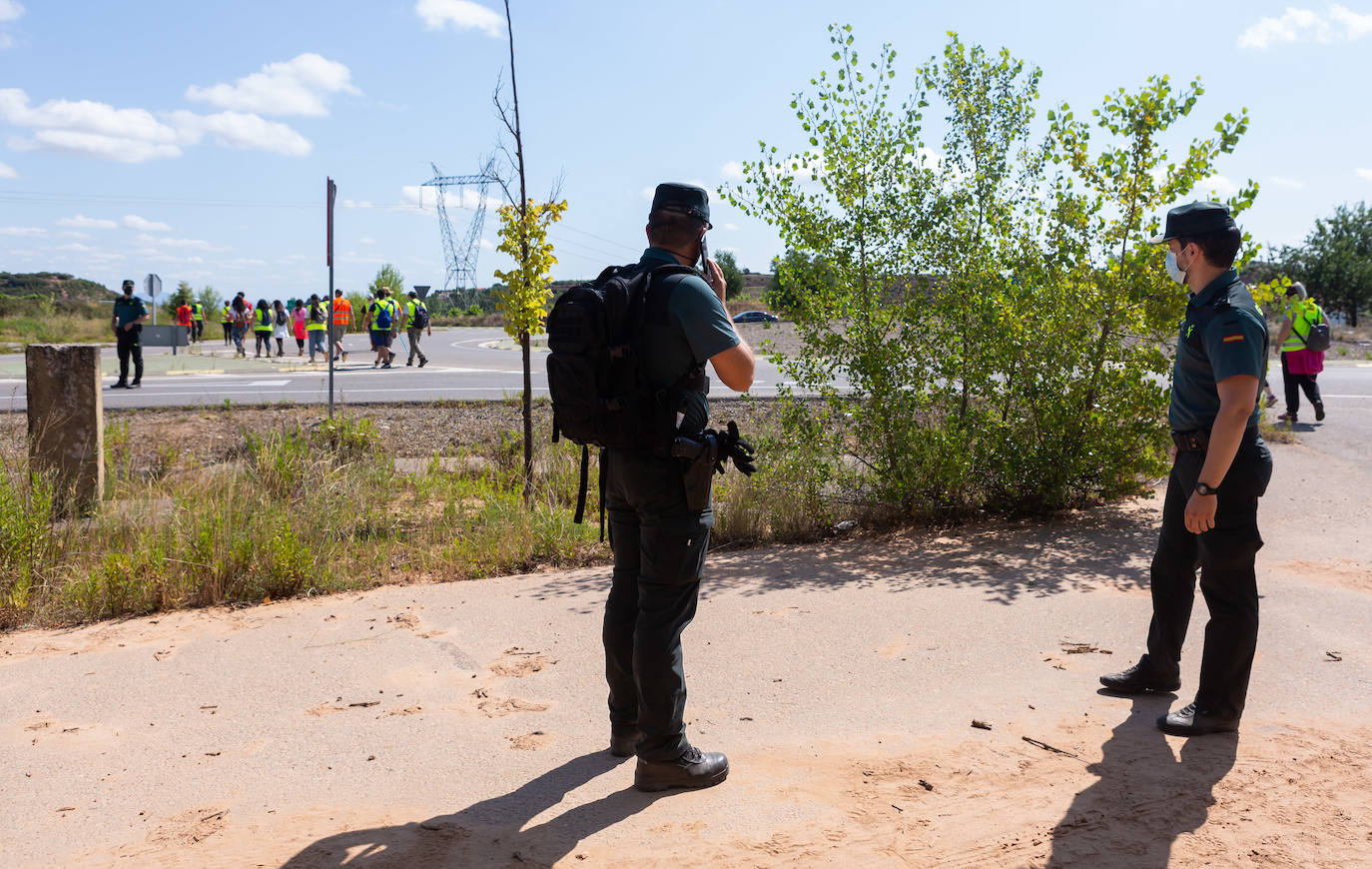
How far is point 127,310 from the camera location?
608 inches

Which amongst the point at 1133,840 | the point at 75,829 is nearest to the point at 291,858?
the point at 75,829

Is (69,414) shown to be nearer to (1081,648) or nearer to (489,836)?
(489,836)

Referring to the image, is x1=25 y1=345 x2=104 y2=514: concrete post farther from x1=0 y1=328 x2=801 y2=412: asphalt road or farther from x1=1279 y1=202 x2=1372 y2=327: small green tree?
x1=1279 y1=202 x2=1372 y2=327: small green tree

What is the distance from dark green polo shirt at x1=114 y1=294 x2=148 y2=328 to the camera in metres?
15.5

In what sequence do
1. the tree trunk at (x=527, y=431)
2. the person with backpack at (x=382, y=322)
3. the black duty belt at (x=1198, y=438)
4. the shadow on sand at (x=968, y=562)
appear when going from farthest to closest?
the person with backpack at (x=382, y=322) < the tree trunk at (x=527, y=431) < the shadow on sand at (x=968, y=562) < the black duty belt at (x=1198, y=438)

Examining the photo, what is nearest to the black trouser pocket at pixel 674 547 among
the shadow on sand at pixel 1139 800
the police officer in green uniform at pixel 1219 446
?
the shadow on sand at pixel 1139 800

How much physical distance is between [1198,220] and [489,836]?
3.22 metres

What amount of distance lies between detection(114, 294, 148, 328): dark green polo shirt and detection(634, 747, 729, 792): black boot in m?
15.2

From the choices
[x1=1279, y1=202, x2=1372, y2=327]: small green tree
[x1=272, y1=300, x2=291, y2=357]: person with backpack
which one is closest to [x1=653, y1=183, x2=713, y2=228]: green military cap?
[x1=272, y1=300, x2=291, y2=357]: person with backpack

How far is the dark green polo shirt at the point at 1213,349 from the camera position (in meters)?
3.32

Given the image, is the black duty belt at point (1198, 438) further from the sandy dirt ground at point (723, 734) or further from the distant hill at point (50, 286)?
the distant hill at point (50, 286)

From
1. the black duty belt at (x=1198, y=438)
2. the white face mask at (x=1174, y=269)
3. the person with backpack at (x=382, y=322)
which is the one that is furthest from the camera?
the person with backpack at (x=382, y=322)

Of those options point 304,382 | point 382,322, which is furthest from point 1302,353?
point 382,322

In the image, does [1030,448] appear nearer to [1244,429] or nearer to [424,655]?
[1244,429]
